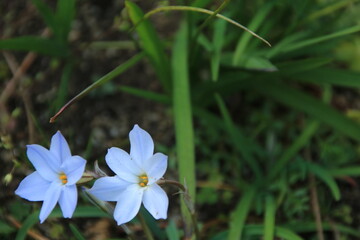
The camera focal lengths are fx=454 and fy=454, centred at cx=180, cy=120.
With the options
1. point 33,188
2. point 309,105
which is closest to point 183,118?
point 309,105

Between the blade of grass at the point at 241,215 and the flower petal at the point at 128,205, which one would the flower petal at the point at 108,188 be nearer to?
the flower petal at the point at 128,205

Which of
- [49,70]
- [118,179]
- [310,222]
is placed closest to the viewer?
[118,179]

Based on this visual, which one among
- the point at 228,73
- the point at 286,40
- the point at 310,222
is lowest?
the point at 310,222

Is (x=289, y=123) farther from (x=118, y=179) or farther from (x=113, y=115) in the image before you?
(x=118, y=179)

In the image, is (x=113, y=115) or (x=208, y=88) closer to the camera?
(x=208, y=88)

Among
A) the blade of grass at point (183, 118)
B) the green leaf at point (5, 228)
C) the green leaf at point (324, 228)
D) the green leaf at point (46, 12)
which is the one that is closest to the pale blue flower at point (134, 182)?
the blade of grass at point (183, 118)

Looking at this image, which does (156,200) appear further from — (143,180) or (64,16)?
(64,16)

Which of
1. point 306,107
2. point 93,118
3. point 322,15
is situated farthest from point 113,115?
point 322,15
